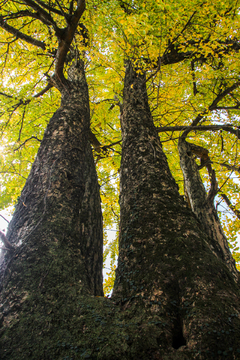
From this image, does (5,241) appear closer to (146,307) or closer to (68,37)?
(146,307)

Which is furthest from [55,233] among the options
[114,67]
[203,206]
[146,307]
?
[114,67]

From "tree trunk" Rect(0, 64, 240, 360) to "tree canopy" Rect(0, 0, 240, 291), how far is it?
2.59 metres

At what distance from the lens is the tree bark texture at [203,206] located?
10.2 ft

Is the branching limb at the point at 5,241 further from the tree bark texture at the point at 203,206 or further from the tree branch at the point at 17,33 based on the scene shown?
the tree branch at the point at 17,33

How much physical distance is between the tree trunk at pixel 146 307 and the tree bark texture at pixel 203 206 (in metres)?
1.90

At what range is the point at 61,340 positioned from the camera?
3.25 feet

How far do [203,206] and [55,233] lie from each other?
120 inches

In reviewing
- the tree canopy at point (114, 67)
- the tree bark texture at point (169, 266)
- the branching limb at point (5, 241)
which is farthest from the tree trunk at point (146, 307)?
the tree canopy at point (114, 67)

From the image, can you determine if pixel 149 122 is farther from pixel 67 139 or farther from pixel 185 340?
pixel 185 340

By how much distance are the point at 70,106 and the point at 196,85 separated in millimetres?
5524

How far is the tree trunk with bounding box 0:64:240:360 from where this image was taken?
2.96 feet

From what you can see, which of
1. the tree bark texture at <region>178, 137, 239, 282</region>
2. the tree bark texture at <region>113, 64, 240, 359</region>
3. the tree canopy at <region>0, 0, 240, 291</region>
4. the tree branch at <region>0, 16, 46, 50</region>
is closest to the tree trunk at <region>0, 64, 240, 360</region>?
the tree bark texture at <region>113, 64, 240, 359</region>

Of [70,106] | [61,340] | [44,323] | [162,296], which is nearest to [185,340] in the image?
[162,296]

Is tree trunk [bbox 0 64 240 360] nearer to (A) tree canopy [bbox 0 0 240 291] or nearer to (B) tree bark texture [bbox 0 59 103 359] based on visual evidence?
(B) tree bark texture [bbox 0 59 103 359]
